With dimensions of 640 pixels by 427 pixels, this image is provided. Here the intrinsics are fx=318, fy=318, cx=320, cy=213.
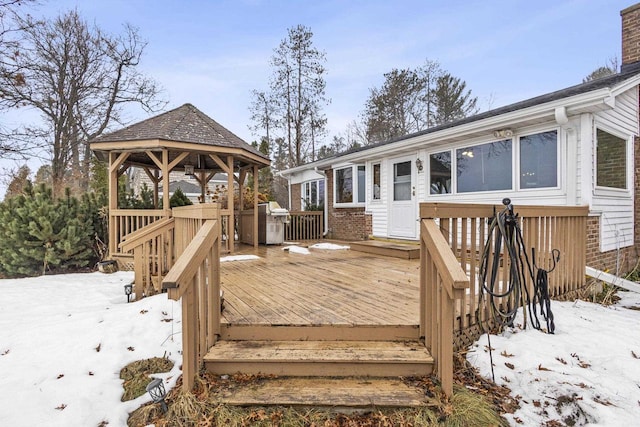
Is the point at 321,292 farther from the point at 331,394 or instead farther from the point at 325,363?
the point at 331,394

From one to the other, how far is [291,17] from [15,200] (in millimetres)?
16530

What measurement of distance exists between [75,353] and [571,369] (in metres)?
4.21

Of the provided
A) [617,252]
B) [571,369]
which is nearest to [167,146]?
[571,369]

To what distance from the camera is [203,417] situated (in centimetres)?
197

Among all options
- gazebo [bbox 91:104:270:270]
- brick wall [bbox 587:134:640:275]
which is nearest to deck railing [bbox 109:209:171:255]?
gazebo [bbox 91:104:270:270]

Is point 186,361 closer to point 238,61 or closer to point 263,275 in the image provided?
point 263,275

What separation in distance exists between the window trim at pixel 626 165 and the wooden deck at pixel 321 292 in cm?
306

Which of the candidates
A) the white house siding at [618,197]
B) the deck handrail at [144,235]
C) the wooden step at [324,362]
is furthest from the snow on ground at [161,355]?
the white house siding at [618,197]

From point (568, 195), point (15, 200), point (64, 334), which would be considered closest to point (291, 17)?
point (15, 200)

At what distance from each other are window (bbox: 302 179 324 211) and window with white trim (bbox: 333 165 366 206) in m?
1.30

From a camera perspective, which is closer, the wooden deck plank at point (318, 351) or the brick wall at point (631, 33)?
the wooden deck plank at point (318, 351)

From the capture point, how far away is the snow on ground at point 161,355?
2145 mm

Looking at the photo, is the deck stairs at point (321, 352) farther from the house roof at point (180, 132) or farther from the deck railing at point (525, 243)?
the house roof at point (180, 132)

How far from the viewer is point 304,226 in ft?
35.6
